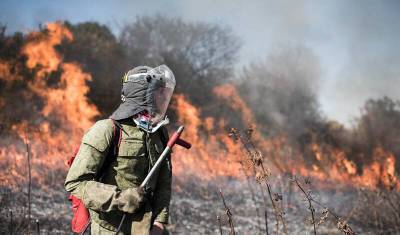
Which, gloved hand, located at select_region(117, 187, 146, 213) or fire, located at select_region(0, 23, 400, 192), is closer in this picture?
gloved hand, located at select_region(117, 187, 146, 213)

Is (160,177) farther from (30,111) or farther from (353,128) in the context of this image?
(353,128)

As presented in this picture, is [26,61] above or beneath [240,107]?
beneath

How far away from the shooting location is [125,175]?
289 centimetres

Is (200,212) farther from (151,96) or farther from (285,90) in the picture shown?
(285,90)

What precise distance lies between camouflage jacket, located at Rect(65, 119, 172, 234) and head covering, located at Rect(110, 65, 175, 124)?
12 centimetres

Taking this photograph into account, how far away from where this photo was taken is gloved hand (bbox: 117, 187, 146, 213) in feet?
8.53

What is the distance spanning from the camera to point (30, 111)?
19031mm

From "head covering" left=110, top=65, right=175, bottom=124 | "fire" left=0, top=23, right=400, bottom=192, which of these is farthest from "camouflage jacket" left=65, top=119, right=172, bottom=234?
"fire" left=0, top=23, right=400, bottom=192

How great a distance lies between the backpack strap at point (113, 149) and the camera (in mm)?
2840

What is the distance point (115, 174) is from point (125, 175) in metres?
0.07

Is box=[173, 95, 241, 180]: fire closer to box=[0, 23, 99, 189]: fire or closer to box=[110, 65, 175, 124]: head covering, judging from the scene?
box=[0, 23, 99, 189]: fire

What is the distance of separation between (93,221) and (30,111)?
17647 mm

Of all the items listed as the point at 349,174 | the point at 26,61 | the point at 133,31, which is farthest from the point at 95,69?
the point at 349,174

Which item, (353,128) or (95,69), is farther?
(353,128)
